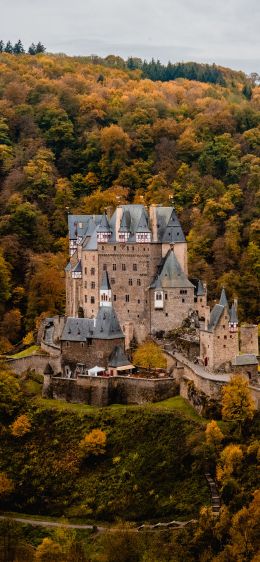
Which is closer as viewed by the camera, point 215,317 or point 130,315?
point 215,317

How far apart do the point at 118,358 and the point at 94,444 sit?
7.06m

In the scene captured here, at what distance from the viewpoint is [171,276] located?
64.8m

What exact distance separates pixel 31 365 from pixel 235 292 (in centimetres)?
2489

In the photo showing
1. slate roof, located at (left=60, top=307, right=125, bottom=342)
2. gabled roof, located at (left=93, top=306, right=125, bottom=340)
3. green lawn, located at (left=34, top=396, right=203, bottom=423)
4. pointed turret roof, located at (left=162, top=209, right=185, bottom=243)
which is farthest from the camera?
pointed turret roof, located at (left=162, top=209, right=185, bottom=243)

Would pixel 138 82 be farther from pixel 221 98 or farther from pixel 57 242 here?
pixel 57 242

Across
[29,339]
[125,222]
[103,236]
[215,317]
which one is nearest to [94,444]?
[215,317]

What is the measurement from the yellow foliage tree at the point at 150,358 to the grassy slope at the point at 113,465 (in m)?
3.57

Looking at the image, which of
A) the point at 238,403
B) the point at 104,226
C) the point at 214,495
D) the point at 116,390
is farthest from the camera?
the point at 104,226

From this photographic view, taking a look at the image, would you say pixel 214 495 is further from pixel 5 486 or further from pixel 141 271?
pixel 141 271

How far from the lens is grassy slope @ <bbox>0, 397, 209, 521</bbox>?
169 feet

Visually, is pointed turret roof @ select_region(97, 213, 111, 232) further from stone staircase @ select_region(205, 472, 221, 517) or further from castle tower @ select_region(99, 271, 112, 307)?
stone staircase @ select_region(205, 472, 221, 517)

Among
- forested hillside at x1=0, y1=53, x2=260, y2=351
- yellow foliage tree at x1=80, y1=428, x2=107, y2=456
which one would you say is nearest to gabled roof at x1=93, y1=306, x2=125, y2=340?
yellow foliage tree at x1=80, y1=428, x2=107, y2=456

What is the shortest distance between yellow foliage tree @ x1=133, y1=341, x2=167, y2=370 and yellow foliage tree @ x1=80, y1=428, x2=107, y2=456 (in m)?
6.78

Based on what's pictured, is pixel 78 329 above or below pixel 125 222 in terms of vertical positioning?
below
